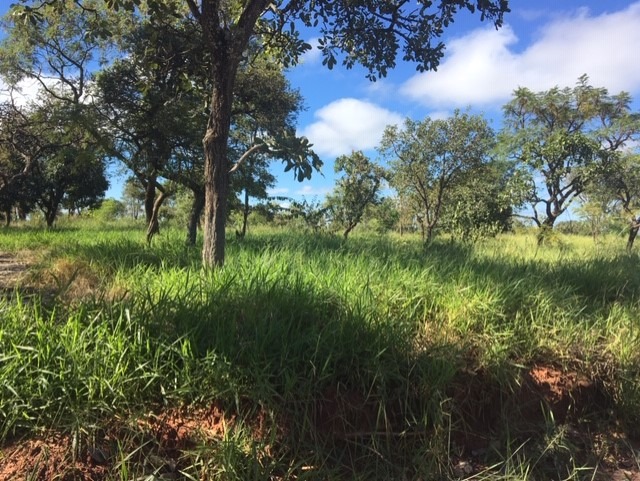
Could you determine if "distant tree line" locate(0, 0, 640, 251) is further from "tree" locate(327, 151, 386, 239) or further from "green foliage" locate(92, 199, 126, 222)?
"green foliage" locate(92, 199, 126, 222)

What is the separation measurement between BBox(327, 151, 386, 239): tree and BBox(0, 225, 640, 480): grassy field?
1259 centimetres

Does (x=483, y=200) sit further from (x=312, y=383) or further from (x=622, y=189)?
(x=312, y=383)

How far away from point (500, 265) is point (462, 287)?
4.84ft

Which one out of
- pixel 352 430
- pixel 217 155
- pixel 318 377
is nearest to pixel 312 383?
pixel 318 377

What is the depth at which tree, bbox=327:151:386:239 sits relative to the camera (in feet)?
52.2

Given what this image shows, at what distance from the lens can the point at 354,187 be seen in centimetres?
1609

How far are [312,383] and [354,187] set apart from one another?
14.1m

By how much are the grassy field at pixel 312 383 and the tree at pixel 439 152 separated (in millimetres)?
13939

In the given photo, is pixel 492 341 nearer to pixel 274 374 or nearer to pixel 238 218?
pixel 274 374

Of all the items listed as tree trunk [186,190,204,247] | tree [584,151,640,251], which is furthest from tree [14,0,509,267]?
tree [584,151,640,251]

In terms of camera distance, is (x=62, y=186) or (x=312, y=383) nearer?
(x=312, y=383)

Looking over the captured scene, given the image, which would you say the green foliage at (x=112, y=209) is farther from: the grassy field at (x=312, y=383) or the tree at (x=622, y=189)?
the grassy field at (x=312, y=383)

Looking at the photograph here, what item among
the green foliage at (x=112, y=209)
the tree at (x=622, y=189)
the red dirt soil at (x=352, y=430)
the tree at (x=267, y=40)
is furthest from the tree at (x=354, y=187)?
the green foliage at (x=112, y=209)

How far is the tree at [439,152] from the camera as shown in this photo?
54.8 ft
